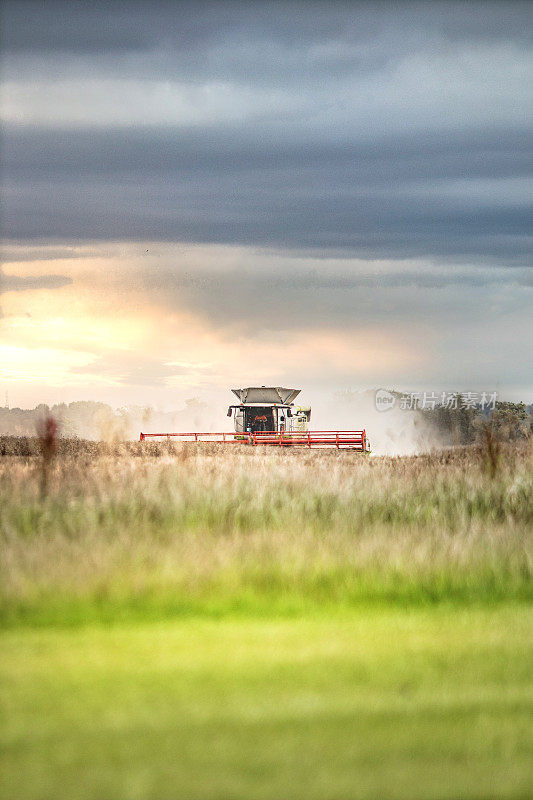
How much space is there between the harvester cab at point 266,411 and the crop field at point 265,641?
19624 millimetres

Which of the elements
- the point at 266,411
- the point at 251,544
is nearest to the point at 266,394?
the point at 266,411

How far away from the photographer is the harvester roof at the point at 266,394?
30.0 metres

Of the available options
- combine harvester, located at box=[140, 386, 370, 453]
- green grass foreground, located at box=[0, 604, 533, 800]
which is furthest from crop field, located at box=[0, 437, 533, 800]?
combine harvester, located at box=[140, 386, 370, 453]

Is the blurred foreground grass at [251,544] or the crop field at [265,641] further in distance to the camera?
the blurred foreground grass at [251,544]

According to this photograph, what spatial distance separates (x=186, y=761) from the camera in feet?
11.2

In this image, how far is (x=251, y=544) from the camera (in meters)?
7.13

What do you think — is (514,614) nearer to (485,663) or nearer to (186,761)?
(485,663)

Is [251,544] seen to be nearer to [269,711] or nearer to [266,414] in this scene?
[269,711]

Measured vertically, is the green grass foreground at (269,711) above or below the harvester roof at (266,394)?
below

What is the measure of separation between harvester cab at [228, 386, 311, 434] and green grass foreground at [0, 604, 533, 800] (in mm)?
24159

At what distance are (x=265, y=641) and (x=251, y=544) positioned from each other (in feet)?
6.32

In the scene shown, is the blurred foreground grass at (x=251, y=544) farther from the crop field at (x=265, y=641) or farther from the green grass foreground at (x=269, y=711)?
the green grass foreground at (x=269, y=711)

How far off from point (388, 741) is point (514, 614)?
270cm

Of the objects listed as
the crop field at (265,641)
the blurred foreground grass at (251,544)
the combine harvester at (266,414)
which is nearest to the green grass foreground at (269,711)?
the crop field at (265,641)
